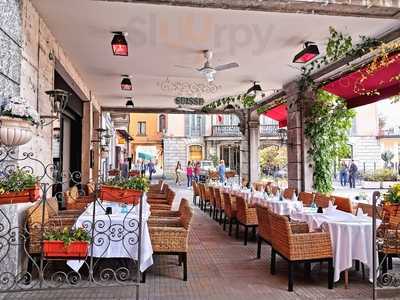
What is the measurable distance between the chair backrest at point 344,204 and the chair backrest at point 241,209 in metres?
1.44

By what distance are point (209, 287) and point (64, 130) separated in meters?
6.02

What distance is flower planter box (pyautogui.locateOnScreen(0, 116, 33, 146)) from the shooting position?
299 centimetres

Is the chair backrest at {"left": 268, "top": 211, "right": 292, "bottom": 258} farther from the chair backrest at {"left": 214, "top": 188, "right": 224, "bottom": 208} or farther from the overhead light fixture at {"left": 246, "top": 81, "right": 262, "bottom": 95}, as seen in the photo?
the overhead light fixture at {"left": 246, "top": 81, "right": 262, "bottom": 95}

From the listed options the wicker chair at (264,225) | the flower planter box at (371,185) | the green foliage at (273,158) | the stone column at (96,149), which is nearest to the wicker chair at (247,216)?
the wicker chair at (264,225)

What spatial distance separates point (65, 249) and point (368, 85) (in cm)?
551

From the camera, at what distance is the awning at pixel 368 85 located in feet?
18.5

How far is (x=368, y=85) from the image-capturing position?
641 centimetres

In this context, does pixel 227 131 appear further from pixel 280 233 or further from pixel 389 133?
pixel 280 233

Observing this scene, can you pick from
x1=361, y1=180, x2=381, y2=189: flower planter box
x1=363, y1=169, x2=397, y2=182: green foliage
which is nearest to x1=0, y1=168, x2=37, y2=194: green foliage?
x1=361, y1=180, x2=381, y2=189: flower planter box

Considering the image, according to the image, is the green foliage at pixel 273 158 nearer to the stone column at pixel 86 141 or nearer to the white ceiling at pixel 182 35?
the stone column at pixel 86 141

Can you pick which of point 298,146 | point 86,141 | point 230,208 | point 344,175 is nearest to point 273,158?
point 344,175

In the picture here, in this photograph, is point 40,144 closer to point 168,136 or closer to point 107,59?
point 107,59

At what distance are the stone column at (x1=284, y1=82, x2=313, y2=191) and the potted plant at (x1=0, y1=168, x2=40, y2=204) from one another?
20.0ft

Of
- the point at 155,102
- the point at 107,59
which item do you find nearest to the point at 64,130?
the point at 107,59
